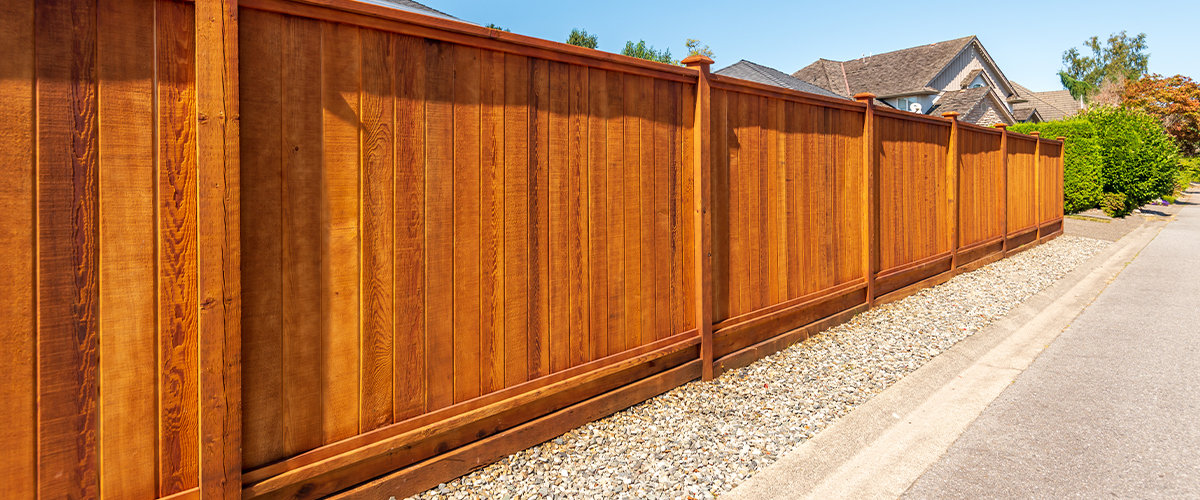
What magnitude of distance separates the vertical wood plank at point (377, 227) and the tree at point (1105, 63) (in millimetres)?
68682

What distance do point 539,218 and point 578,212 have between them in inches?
10.6

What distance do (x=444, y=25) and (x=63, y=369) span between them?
5.69 ft

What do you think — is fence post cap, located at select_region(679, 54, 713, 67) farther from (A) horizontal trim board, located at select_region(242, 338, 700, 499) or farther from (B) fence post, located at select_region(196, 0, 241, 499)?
(B) fence post, located at select_region(196, 0, 241, 499)

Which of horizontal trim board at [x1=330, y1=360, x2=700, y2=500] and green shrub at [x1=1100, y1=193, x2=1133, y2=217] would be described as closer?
horizontal trim board at [x1=330, y1=360, x2=700, y2=500]

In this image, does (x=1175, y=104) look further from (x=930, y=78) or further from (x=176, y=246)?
(x=176, y=246)

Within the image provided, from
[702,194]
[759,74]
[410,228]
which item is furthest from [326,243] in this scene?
[759,74]

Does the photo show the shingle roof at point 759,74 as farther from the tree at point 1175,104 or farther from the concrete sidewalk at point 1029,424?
the tree at point 1175,104

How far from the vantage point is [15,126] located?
5.48 ft

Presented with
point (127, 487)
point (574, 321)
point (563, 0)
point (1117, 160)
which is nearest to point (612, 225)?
point (574, 321)

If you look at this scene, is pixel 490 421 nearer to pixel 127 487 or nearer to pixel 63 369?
pixel 127 487

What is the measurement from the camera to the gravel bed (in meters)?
2.70

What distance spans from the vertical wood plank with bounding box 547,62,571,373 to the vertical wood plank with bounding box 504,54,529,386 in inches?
6.4

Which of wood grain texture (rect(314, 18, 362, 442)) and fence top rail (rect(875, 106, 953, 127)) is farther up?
fence top rail (rect(875, 106, 953, 127))

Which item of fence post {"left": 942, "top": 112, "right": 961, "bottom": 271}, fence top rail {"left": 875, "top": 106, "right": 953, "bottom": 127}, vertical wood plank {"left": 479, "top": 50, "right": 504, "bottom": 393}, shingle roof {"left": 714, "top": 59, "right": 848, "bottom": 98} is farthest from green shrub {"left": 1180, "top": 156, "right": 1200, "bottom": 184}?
vertical wood plank {"left": 479, "top": 50, "right": 504, "bottom": 393}
